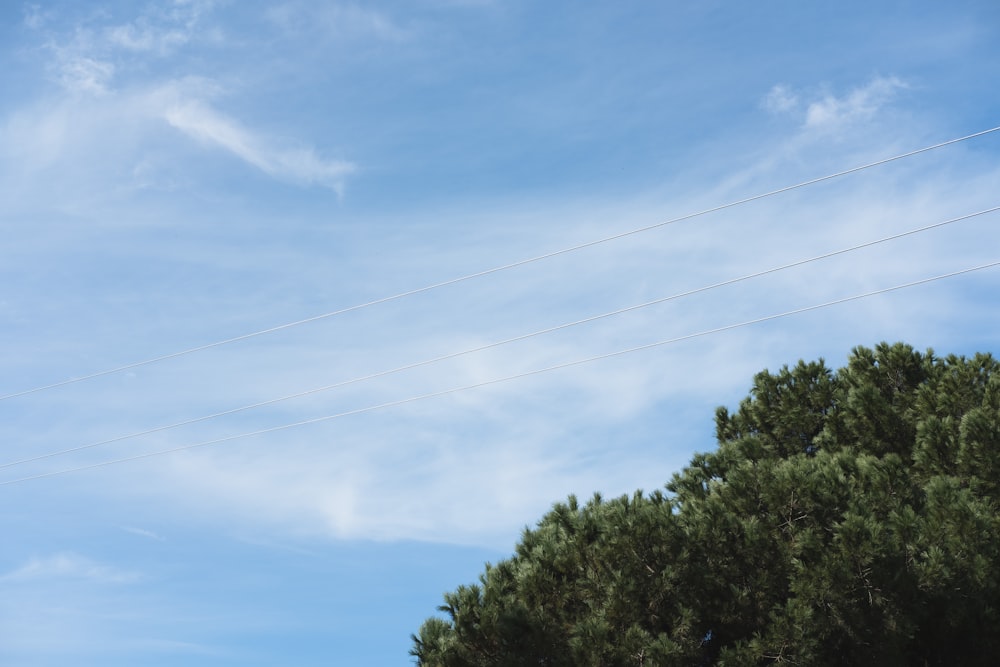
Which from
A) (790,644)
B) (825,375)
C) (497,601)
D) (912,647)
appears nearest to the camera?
(790,644)

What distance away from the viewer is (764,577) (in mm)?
10891

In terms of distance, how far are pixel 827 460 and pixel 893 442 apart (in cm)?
276

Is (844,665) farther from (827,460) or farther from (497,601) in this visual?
(497,601)

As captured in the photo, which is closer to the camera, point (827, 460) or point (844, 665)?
point (844, 665)

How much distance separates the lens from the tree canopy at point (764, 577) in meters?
10.4

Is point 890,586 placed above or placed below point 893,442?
below

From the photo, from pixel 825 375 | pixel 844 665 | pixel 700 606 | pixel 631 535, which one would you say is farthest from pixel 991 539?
pixel 825 375

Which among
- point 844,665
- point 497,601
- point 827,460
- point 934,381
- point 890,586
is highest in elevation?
point 934,381

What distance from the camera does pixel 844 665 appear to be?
10547 mm

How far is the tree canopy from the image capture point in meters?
10.4

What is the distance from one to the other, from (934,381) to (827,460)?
12.7 feet

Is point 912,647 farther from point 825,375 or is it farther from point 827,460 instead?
point 825,375

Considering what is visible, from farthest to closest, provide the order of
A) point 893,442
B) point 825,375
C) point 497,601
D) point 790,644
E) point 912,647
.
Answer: point 825,375
point 893,442
point 497,601
point 912,647
point 790,644

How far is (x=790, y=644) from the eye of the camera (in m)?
10.3
